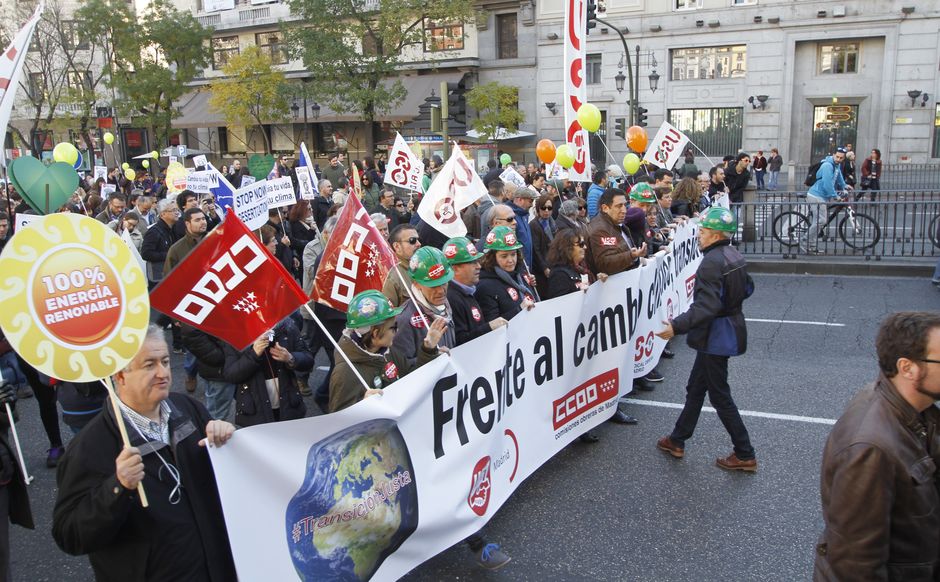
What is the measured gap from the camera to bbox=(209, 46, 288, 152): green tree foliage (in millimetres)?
37412

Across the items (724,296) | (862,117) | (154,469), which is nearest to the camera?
(154,469)

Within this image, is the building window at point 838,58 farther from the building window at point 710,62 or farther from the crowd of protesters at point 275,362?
the crowd of protesters at point 275,362

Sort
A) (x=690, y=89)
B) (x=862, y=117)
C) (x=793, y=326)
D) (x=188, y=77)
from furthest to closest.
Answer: (x=188, y=77)
(x=690, y=89)
(x=862, y=117)
(x=793, y=326)

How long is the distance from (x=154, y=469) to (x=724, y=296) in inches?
161

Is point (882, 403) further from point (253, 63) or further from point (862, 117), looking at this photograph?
point (253, 63)

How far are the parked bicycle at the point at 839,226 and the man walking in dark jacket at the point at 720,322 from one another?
29.2ft

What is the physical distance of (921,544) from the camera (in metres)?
2.42

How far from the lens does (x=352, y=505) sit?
3393 millimetres

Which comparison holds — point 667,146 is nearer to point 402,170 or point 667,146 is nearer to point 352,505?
point 402,170

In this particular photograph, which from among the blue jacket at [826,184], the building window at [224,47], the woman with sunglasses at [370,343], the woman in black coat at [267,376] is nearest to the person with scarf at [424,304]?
the woman with sunglasses at [370,343]

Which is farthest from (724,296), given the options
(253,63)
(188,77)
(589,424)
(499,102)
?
(188,77)

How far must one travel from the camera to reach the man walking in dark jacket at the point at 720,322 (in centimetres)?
531

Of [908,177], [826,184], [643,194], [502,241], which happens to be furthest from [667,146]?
[908,177]

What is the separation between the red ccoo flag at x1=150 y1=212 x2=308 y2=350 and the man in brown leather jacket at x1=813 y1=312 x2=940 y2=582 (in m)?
2.44
